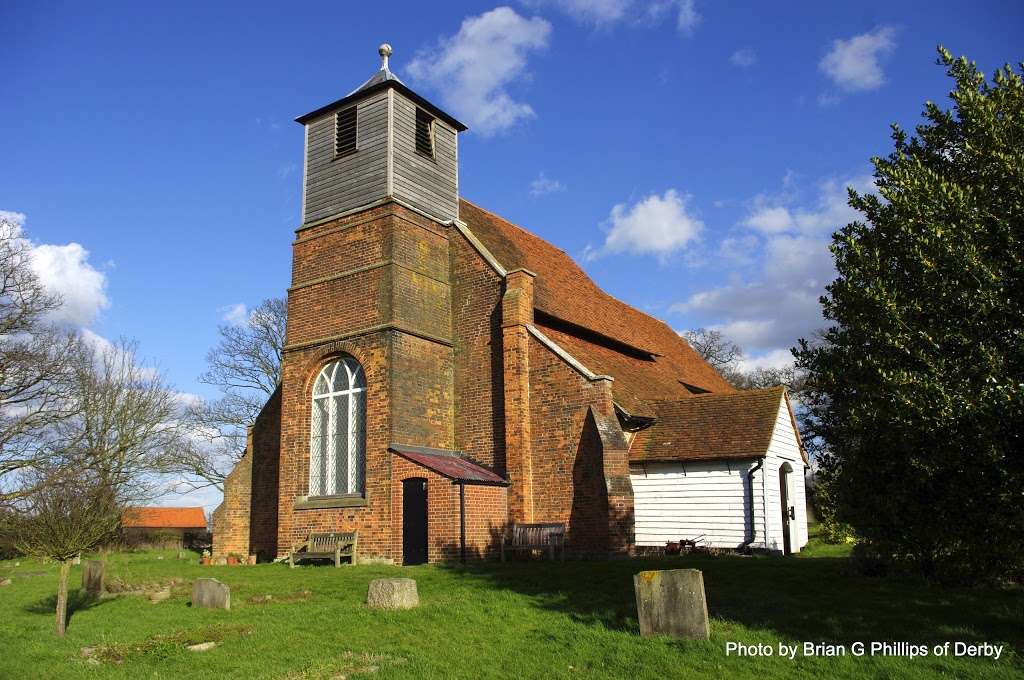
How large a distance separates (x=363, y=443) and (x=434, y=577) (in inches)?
253

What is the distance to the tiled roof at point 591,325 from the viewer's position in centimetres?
2352

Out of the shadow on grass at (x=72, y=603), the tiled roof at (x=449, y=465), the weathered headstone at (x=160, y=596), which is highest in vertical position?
the tiled roof at (x=449, y=465)

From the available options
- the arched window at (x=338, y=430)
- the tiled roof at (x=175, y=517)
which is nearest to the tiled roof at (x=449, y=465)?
the arched window at (x=338, y=430)

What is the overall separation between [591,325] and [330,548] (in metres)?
10.7

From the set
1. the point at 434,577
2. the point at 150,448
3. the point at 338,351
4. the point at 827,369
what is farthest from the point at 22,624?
the point at 150,448

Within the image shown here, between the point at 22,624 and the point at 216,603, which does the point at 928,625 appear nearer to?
the point at 216,603

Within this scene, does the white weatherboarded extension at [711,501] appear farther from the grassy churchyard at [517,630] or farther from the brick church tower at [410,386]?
the grassy churchyard at [517,630]

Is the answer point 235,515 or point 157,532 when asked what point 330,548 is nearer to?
point 235,515

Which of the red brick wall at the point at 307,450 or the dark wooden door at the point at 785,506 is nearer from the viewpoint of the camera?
the red brick wall at the point at 307,450

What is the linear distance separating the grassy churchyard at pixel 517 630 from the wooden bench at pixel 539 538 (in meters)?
3.51

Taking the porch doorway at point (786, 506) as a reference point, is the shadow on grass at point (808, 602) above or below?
below

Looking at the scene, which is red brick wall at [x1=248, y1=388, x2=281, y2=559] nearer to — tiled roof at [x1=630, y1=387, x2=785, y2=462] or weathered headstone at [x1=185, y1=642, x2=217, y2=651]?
tiled roof at [x1=630, y1=387, x2=785, y2=462]

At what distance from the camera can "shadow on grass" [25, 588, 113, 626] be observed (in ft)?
47.3

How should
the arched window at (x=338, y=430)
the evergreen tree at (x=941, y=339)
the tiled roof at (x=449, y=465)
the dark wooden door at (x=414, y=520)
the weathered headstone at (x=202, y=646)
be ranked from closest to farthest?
the evergreen tree at (x=941, y=339) < the weathered headstone at (x=202, y=646) < the tiled roof at (x=449, y=465) < the dark wooden door at (x=414, y=520) < the arched window at (x=338, y=430)
